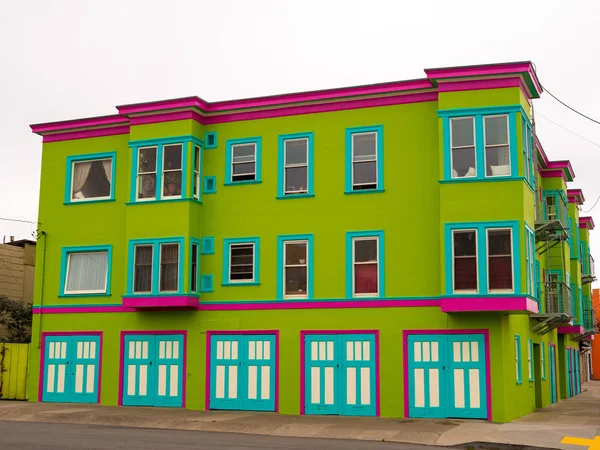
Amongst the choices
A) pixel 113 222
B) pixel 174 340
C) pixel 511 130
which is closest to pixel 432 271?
pixel 511 130

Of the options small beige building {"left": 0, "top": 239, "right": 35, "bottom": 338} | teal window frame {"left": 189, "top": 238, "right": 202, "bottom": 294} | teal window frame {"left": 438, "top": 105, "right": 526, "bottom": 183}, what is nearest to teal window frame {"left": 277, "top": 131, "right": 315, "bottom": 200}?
teal window frame {"left": 189, "top": 238, "right": 202, "bottom": 294}

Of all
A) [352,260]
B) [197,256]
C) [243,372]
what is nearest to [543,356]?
[352,260]

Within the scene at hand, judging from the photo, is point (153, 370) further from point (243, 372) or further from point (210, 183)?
point (210, 183)

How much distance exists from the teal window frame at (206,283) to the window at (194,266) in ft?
0.68

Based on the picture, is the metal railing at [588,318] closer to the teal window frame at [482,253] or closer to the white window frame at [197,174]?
the teal window frame at [482,253]

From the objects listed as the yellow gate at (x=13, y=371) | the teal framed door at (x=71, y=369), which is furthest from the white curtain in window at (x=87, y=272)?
the yellow gate at (x=13, y=371)

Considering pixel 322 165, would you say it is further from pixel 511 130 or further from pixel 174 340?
pixel 174 340

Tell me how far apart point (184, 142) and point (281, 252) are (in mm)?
4891

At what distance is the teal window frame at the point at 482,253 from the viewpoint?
22000mm

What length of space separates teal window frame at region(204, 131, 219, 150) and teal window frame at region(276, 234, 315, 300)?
13.1 ft

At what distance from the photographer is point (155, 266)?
25.9 m

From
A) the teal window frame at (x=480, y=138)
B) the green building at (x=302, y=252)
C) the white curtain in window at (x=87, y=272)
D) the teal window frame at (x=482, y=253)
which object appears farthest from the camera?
the white curtain in window at (x=87, y=272)

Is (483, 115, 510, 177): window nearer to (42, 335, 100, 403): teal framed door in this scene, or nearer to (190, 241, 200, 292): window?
(190, 241, 200, 292): window

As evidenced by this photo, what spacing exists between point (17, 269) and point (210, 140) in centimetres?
1607
